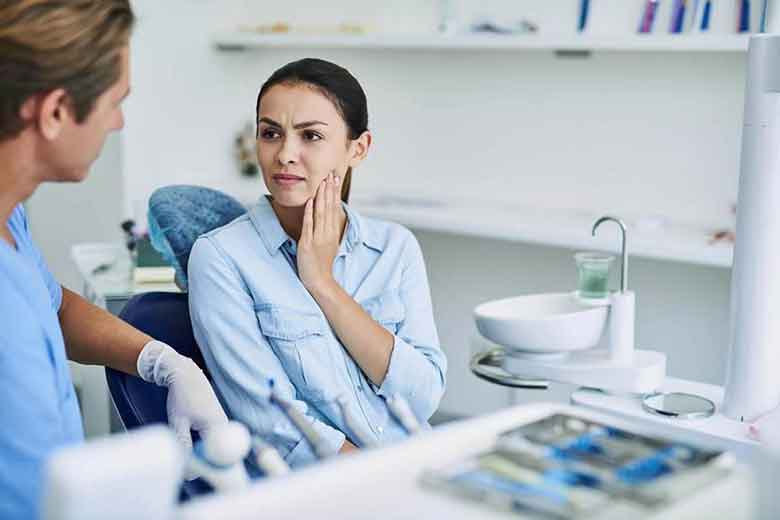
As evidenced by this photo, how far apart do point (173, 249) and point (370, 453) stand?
0.96 meters

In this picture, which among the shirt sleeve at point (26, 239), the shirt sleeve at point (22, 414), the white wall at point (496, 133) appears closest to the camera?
the shirt sleeve at point (22, 414)

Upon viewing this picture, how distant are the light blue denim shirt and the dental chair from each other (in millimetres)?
58

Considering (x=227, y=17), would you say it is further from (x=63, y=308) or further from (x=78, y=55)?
(x=78, y=55)

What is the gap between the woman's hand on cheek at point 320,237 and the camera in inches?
65.2

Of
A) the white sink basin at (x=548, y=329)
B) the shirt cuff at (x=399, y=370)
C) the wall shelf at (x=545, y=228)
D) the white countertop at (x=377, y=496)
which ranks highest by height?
Result: the white countertop at (x=377, y=496)

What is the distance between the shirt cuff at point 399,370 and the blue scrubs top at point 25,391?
0.60 m

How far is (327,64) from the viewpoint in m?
1.73

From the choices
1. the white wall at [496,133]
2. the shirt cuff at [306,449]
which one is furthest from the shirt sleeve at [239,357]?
the white wall at [496,133]

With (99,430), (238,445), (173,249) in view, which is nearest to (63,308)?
(173,249)

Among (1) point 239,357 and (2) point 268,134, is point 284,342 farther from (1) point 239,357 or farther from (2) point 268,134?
(2) point 268,134

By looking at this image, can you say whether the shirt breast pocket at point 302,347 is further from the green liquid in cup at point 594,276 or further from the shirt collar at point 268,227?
the green liquid in cup at point 594,276

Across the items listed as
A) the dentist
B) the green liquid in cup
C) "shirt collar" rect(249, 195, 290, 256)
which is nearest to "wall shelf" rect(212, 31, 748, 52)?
the green liquid in cup

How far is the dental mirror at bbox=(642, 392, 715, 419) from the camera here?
1.61m

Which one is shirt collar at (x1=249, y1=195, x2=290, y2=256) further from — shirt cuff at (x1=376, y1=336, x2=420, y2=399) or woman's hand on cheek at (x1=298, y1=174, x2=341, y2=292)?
shirt cuff at (x1=376, y1=336, x2=420, y2=399)
